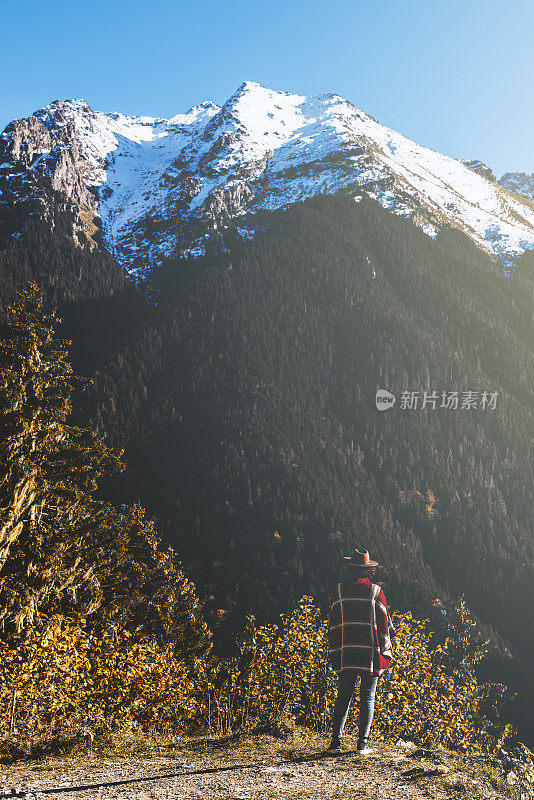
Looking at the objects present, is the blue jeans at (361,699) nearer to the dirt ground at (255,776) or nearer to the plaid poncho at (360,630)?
the plaid poncho at (360,630)

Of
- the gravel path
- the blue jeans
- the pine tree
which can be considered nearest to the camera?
the gravel path

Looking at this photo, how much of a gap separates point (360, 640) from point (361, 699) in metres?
1.10

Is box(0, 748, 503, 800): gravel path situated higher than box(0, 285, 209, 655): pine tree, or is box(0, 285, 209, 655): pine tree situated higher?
box(0, 285, 209, 655): pine tree

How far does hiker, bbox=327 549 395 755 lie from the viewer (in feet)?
28.1

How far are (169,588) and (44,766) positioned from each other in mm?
40804

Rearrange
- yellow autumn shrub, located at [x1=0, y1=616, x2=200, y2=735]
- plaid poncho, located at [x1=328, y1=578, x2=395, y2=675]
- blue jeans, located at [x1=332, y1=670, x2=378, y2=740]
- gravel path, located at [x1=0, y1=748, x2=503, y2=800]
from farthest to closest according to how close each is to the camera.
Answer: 1. yellow autumn shrub, located at [x1=0, y1=616, x2=200, y2=735]
2. blue jeans, located at [x1=332, y1=670, x2=378, y2=740]
3. plaid poncho, located at [x1=328, y1=578, x2=395, y2=675]
4. gravel path, located at [x1=0, y1=748, x2=503, y2=800]

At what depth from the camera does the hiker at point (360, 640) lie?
8.56 meters

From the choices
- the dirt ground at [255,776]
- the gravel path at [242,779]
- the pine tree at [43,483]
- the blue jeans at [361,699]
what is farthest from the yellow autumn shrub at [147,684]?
the blue jeans at [361,699]

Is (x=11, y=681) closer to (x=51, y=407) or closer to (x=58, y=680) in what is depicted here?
(x=58, y=680)

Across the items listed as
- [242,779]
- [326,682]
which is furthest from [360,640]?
[326,682]

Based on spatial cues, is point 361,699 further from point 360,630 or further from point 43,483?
point 43,483

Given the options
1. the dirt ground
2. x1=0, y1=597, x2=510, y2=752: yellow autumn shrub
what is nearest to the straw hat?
the dirt ground

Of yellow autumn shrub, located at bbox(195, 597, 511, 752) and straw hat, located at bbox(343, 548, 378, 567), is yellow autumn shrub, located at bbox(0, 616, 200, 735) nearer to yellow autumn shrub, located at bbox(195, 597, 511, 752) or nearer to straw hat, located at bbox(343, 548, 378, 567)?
yellow autumn shrub, located at bbox(195, 597, 511, 752)

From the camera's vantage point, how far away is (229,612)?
154250mm
